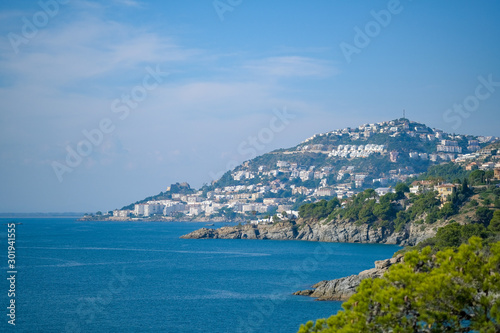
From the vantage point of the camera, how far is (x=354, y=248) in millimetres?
54875

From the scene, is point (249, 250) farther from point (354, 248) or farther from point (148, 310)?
point (148, 310)

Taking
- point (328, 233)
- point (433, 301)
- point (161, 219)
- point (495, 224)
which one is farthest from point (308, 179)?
point (433, 301)

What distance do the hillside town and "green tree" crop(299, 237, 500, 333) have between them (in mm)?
108480

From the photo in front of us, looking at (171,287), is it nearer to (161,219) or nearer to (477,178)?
(477,178)

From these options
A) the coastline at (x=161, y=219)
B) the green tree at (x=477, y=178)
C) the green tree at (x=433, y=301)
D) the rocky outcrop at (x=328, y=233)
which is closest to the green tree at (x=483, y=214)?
the rocky outcrop at (x=328, y=233)

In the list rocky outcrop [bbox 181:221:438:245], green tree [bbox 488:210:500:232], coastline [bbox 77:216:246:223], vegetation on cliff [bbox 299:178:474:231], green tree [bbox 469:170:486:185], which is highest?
green tree [bbox 469:170:486:185]

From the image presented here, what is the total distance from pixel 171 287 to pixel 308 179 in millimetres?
118252

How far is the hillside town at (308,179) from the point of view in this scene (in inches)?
5221

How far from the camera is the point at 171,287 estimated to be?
3175 cm

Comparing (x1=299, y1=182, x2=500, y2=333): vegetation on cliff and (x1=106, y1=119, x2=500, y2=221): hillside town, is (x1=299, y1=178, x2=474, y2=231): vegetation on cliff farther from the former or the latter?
(x1=106, y1=119, x2=500, y2=221): hillside town

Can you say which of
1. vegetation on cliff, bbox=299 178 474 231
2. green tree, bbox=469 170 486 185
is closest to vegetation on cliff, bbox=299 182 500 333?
vegetation on cliff, bbox=299 178 474 231

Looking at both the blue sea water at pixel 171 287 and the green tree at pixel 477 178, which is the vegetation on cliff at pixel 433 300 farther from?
the green tree at pixel 477 178

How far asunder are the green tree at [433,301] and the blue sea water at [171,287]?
389 inches

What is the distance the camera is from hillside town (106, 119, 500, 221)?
132625mm
